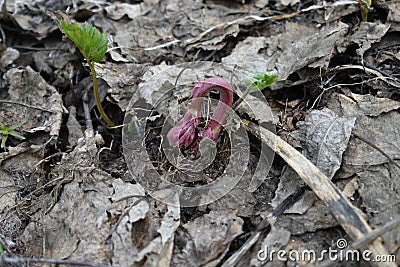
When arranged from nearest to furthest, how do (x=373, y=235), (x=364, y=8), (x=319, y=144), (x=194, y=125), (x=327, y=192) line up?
(x=373, y=235)
(x=327, y=192)
(x=319, y=144)
(x=194, y=125)
(x=364, y=8)

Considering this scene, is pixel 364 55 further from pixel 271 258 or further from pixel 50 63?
pixel 50 63

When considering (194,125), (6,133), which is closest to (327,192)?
(194,125)

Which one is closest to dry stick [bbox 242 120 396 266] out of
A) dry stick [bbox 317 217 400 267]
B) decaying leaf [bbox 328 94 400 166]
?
dry stick [bbox 317 217 400 267]

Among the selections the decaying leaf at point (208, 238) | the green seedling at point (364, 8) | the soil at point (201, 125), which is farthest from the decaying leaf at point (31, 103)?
the green seedling at point (364, 8)

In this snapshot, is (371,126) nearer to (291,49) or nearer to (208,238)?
(291,49)

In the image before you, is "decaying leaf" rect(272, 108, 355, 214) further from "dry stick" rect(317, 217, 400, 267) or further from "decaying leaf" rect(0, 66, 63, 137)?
"decaying leaf" rect(0, 66, 63, 137)

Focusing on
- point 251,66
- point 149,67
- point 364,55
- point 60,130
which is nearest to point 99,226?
point 60,130
